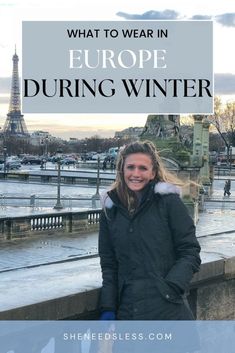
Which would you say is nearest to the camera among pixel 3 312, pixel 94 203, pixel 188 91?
pixel 3 312

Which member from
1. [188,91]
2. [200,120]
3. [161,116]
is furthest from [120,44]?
[200,120]

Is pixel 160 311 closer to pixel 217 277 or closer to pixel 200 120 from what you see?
pixel 217 277

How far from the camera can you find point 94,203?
2723cm

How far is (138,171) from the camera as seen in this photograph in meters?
3.08

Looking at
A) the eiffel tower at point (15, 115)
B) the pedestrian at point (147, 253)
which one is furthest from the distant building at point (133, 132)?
the eiffel tower at point (15, 115)

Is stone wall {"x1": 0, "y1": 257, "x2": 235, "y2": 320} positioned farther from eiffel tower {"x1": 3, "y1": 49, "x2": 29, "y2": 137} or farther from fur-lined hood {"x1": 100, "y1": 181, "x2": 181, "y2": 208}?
eiffel tower {"x1": 3, "y1": 49, "x2": 29, "y2": 137}

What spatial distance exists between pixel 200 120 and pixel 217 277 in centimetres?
3484

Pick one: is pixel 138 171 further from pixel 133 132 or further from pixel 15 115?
pixel 15 115

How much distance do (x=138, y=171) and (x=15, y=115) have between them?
178895mm

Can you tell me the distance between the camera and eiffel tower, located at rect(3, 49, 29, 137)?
159 m

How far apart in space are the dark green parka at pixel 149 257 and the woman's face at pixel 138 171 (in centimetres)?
9

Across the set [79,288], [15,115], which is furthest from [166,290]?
[15,115]

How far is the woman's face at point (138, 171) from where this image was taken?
10.1ft

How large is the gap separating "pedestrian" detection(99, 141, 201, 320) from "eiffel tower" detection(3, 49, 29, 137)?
153m
